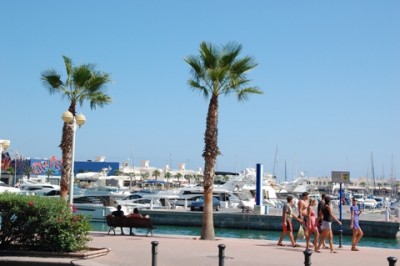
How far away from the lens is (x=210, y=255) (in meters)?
14.4

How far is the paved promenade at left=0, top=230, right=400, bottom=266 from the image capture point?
12805mm

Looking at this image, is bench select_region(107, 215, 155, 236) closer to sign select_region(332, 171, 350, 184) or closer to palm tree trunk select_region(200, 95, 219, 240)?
palm tree trunk select_region(200, 95, 219, 240)

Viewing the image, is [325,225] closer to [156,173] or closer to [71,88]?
[71,88]

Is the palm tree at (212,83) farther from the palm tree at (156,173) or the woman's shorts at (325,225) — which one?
the palm tree at (156,173)

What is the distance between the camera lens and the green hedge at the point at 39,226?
Result: 43.1ft

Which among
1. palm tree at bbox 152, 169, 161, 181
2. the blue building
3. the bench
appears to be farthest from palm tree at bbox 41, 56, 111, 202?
palm tree at bbox 152, 169, 161, 181

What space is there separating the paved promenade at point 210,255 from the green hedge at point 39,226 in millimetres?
674

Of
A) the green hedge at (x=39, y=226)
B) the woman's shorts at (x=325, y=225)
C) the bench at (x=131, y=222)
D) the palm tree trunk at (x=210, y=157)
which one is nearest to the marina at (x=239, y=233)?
the bench at (x=131, y=222)

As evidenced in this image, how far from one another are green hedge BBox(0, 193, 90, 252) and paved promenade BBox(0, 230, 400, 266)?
674 millimetres

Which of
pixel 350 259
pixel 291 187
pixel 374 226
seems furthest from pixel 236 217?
pixel 291 187

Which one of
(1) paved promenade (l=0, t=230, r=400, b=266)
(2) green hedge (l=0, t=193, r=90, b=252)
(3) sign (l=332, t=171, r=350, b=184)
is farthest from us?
(3) sign (l=332, t=171, r=350, b=184)

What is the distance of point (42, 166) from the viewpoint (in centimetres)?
11800

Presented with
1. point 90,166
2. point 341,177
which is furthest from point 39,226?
point 90,166

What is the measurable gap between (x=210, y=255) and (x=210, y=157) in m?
5.48
